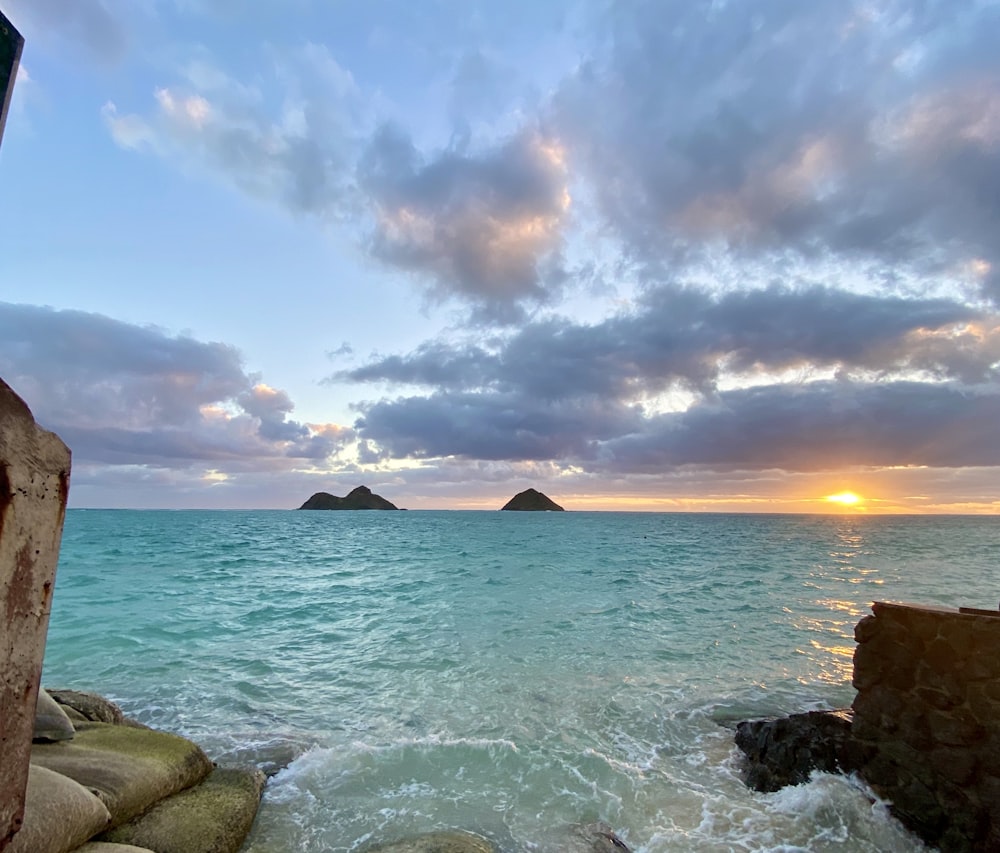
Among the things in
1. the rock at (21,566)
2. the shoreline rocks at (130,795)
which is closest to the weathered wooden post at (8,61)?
the rock at (21,566)

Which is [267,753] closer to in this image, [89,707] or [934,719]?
[89,707]

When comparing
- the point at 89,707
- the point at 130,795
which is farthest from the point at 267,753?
the point at 130,795

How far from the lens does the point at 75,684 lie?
1320 centimetres

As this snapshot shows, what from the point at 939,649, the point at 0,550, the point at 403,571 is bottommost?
the point at 403,571

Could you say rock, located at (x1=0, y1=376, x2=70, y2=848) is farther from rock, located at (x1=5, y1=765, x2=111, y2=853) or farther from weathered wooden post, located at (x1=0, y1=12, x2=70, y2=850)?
rock, located at (x1=5, y1=765, x2=111, y2=853)

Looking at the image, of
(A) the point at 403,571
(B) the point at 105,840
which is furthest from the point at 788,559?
(B) the point at 105,840

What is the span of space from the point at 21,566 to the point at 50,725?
221 inches

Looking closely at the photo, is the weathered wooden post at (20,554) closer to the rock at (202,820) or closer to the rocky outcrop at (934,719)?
the rock at (202,820)

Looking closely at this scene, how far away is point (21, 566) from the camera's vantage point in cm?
324

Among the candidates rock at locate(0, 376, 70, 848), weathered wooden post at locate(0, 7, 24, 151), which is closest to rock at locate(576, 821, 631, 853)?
rock at locate(0, 376, 70, 848)

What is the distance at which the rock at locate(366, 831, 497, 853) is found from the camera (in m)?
6.20

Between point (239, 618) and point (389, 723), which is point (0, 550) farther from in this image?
point (239, 618)

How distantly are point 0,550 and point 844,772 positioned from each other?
34.0 ft

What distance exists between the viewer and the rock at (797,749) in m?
8.30
